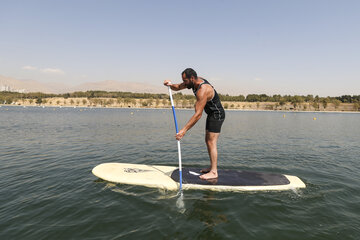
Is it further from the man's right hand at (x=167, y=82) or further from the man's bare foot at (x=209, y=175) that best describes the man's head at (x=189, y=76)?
the man's bare foot at (x=209, y=175)

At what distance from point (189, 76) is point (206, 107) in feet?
4.18

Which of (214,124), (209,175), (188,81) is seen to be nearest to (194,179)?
(209,175)

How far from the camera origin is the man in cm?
596

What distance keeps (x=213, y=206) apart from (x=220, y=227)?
3.01 ft

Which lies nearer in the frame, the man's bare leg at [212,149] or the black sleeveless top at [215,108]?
the black sleeveless top at [215,108]

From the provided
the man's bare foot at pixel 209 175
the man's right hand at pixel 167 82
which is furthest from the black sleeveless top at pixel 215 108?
the man's bare foot at pixel 209 175

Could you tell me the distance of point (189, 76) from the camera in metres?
6.19

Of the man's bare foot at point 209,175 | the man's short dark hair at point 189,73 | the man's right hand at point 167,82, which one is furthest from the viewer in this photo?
the man's right hand at point 167,82

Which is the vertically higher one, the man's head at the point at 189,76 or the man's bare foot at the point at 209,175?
the man's head at the point at 189,76

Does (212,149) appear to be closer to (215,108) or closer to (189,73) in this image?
(215,108)

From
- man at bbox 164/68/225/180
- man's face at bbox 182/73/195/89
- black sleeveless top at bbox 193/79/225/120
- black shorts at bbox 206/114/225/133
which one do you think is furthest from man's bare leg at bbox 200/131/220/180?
man's face at bbox 182/73/195/89

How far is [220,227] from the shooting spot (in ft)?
14.7

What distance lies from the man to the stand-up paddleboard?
1.68ft

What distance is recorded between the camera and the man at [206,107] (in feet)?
19.6
